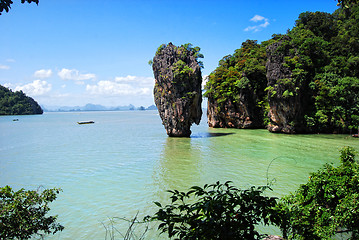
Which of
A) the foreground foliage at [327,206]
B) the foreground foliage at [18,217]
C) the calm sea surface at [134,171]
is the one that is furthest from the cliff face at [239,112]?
the foreground foliage at [18,217]

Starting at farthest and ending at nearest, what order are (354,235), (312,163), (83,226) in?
(312,163) < (83,226) < (354,235)

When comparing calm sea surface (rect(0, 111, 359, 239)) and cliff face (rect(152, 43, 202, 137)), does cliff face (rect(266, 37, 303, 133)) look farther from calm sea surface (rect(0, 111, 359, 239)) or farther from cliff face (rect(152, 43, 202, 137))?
cliff face (rect(152, 43, 202, 137))

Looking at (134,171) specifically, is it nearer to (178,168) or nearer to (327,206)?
(178,168)

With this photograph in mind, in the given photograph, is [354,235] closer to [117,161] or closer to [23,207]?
[23,207]

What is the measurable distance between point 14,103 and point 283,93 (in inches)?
4351

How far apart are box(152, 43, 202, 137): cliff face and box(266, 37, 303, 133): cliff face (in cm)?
831

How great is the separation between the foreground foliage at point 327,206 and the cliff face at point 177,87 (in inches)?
767

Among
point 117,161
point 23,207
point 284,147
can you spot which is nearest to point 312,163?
point 284,147

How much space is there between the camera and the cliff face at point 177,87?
23422 millimetres

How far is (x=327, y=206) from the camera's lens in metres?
4.02

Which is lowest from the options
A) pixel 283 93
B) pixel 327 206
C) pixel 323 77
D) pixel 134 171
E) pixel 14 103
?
pixel 134 171

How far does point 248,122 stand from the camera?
32156mm

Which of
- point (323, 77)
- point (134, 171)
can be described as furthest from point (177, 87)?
point (323, 77)

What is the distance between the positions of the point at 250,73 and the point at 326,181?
91.5ft
